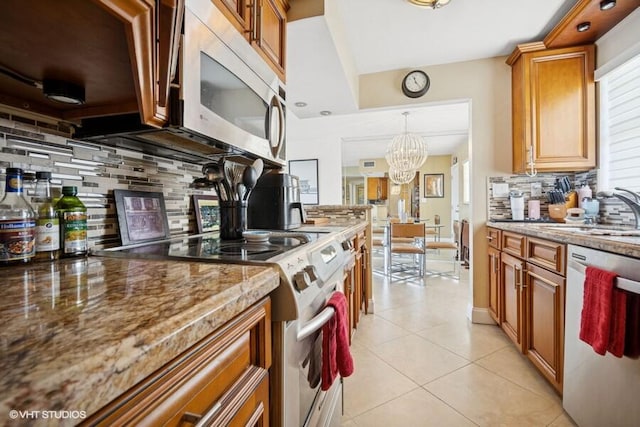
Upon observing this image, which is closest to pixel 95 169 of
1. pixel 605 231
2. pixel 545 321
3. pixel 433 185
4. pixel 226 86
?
pixel 226 86

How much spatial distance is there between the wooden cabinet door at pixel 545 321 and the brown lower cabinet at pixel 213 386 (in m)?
1.55

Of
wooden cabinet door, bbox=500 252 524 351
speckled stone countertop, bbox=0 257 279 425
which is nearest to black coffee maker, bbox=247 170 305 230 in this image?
speckled stone countertop, bbox=0 257 279 425

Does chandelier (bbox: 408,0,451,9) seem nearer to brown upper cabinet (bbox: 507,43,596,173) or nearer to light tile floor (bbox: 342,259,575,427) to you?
brown upper cabinet (bbox: 507,43,596,173)

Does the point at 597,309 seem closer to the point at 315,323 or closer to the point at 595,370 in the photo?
the point at 595,370

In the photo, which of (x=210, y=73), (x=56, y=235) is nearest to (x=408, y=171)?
(x=210, y=73)

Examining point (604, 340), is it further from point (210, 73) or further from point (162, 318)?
point (210, 73)

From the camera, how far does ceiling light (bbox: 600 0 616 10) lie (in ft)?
5.52

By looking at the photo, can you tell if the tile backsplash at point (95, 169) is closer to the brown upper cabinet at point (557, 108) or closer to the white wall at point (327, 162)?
the brown upper cabinet at point (557, 108)

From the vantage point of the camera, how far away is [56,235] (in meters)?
0.75

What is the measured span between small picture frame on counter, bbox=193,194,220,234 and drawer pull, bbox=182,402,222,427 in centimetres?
103

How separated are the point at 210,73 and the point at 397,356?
6.47 ft

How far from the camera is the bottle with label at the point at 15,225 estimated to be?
64 cm

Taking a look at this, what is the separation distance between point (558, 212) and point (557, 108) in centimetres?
80

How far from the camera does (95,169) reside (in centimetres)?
91
